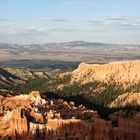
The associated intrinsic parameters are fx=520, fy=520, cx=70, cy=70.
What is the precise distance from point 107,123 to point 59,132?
12.3 m

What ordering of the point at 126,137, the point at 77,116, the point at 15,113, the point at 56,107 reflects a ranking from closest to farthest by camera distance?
the point at 126,137 < the point at 15,113 < the point at 77,116 < the point at 56,107

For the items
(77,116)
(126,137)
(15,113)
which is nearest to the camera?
(126,137)

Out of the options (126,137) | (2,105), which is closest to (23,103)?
(2,105)

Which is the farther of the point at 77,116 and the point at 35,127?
the point at 77,116

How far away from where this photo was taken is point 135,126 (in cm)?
13138

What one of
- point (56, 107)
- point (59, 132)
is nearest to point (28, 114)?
point (59, 132)

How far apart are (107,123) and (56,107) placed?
40.8m

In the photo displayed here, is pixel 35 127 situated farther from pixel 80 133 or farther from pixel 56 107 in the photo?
pixel 56 107

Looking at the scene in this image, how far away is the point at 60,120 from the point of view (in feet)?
436

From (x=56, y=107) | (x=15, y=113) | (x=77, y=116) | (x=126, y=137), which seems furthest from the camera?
(x=56, y=107)

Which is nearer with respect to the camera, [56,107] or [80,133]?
[80,133]

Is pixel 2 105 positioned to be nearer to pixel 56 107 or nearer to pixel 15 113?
pixel 56 107

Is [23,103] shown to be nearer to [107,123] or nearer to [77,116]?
[77,116]

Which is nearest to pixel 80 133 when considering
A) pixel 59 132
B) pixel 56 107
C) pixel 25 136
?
pixel 59 132
